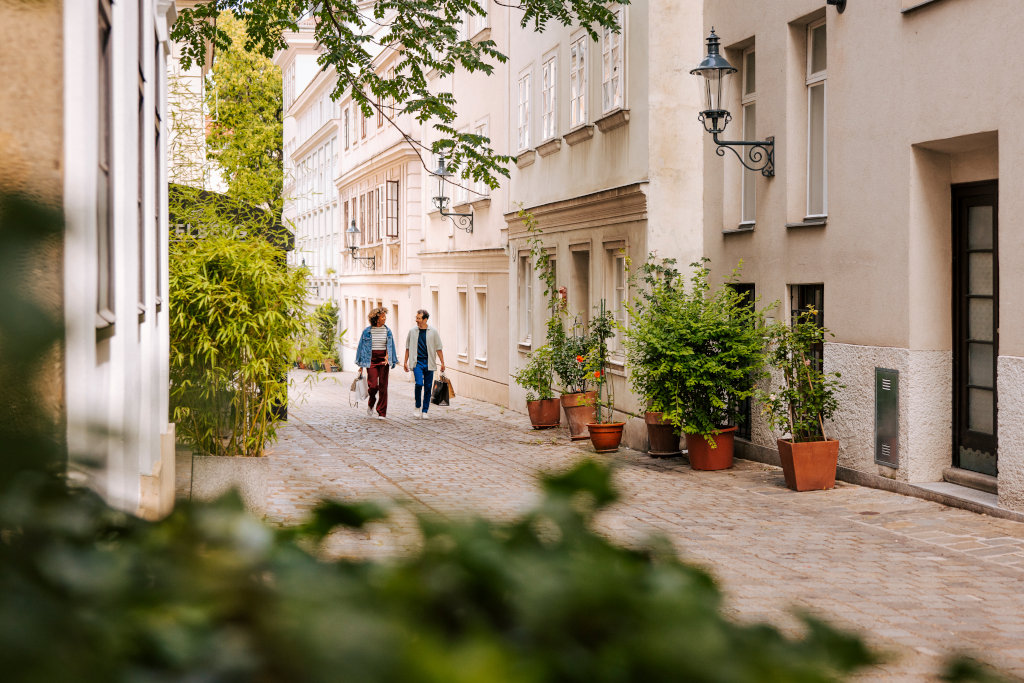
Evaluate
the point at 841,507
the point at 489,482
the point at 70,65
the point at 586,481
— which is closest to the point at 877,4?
the point at 841,507

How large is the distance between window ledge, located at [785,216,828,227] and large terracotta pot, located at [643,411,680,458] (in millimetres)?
3006

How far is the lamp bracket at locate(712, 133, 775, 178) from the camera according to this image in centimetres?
1300

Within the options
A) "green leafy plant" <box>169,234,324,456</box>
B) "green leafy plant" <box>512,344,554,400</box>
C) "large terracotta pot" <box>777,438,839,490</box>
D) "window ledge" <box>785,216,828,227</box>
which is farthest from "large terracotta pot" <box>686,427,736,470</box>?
"green leafy plant" <box>512,344,554,400</box>

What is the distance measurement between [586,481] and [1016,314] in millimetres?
9118

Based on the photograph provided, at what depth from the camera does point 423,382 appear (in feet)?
72.9

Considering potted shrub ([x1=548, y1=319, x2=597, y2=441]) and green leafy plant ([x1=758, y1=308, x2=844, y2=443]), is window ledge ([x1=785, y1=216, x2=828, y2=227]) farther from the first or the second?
potted shrub ([x1=548, y1=319, x2=597, y2=441])

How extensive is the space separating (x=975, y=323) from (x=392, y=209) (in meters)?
28.1

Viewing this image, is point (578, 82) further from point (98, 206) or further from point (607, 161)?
point (98, 206)

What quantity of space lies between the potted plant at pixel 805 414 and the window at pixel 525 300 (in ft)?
35.3

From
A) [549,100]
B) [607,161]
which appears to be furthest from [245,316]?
[549,100]

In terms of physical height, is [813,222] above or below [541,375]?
above

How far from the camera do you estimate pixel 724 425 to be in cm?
1369

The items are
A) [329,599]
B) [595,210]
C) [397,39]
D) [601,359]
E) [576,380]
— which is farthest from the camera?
[595,210]

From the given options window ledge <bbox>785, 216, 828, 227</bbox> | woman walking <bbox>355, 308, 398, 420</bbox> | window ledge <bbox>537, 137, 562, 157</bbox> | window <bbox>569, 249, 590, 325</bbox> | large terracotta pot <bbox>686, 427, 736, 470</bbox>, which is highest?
window ledge <bbox>537, 137, 562, 157</bbox>
